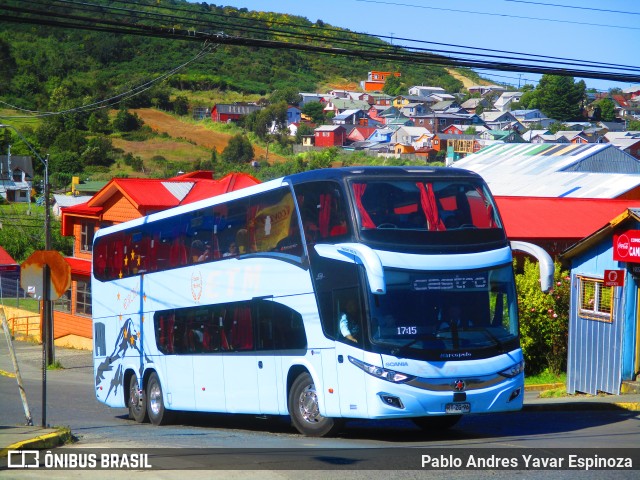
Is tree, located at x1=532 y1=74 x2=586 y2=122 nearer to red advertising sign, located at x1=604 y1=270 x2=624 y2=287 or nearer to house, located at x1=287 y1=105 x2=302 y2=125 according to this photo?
house, located at x1=287 y1=105 x2=302 y2=125

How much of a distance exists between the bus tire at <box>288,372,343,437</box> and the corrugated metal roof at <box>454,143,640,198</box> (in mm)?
22963

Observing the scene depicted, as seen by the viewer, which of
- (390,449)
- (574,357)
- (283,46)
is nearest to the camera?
(390,449)

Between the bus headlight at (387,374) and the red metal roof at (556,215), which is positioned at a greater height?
the red metal roof at (556,215)

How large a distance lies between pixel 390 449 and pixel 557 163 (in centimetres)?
3426

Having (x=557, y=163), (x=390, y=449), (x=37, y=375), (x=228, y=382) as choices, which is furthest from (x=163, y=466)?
(x=557, y=163)

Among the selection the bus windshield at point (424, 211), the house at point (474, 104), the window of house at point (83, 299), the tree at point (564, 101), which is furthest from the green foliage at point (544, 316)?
the house at point (474, 104)

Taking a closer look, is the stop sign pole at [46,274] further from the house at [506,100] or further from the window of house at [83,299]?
the house at [506,100]

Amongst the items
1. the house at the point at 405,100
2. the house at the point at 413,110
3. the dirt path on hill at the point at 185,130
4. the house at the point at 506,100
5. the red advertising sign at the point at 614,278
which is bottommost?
the red advertising sign at the point at 614,278

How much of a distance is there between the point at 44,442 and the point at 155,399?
8604 millimetres

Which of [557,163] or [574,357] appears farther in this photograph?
[557,163]

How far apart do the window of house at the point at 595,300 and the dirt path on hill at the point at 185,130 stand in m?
79.0

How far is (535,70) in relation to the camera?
16094 millimetres

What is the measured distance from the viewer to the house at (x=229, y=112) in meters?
115

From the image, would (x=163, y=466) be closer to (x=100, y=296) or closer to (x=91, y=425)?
(x=91, y=425)
